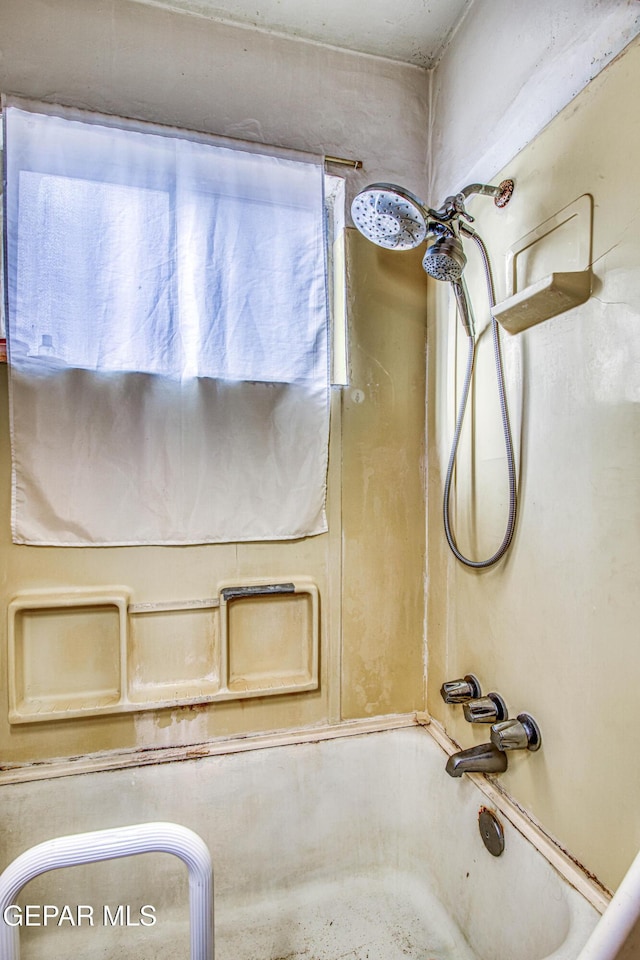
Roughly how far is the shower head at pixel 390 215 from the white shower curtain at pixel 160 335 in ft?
0.95

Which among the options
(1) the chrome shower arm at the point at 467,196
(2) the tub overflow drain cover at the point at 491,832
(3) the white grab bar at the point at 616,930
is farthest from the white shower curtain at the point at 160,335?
(3) the white grab bar at the point at 616,930

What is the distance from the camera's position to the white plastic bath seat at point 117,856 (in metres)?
0.69

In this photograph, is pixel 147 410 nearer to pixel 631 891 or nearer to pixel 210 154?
pixel 210 154

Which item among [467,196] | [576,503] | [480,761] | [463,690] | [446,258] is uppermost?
[467,196]

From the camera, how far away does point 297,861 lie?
4.59 feet

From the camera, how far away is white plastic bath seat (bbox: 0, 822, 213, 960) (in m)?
0.69

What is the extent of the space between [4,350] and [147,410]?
379 millimetres

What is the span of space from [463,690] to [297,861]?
0.70m

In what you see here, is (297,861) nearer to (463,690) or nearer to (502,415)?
(463,690)

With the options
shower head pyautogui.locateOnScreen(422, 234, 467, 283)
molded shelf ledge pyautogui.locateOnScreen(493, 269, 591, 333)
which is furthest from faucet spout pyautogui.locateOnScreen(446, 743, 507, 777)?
shower head pyautogui.locateOnScreen(422, 234, 467, 283)

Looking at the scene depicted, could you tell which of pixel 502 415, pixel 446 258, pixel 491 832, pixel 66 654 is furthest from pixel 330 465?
pixel 491 832

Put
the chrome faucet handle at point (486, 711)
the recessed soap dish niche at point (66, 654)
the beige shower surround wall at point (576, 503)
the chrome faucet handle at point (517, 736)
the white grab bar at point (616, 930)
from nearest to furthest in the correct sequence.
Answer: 1. the white grab bar at point (616, 930)
2. the beige shower surround wall at point (576, 503)
3. the chrome faucet handle at point (517, 736)
4. the chrome faucet handle at point (486, 711)
5. the recessed soap dish niche at point (66, 654)

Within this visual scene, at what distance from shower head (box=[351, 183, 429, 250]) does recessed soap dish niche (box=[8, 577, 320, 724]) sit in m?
0.98

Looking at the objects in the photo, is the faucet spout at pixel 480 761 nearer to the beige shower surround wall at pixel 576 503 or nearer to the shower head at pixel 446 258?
the beige shower surround wall at pixel 576 503
